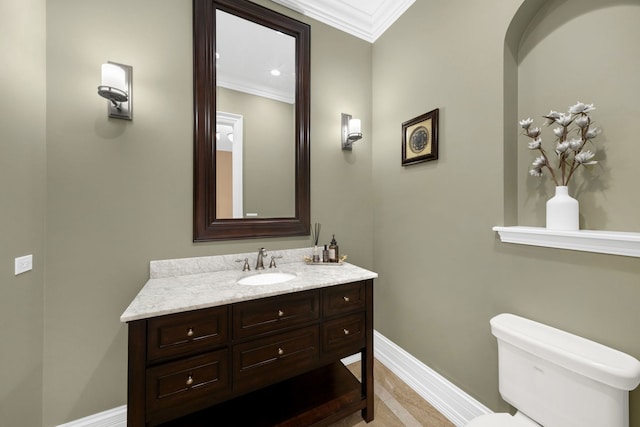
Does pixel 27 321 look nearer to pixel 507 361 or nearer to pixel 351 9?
pixel 507 361

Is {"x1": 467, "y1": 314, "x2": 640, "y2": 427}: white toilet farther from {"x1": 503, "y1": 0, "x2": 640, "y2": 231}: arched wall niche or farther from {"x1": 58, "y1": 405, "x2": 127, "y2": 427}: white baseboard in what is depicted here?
{"x1": 58, "y1": 405, "x2": 127, "y2": 427}: white baseboard

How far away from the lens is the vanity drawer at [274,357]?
1206 mm

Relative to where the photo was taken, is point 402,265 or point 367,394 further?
point 402,265

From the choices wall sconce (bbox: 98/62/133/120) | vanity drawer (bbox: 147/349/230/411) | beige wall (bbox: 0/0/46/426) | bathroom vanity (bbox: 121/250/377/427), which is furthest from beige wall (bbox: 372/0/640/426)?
beige wall (bbox: 0/0/46/426)

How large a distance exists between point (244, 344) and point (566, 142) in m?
1.77

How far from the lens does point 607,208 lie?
1.08 metres

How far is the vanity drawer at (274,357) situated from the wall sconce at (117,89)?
1.44 metres

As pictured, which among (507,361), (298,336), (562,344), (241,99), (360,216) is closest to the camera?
(562,344)

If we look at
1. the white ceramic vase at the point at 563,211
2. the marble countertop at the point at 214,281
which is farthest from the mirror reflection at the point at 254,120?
the white ceramic vase at the point at 563,211

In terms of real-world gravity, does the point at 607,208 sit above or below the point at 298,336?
above

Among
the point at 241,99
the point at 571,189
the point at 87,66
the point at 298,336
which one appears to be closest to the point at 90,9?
the point at 87,66

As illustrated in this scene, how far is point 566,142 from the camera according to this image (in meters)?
1.09

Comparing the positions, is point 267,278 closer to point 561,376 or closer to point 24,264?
point 24,264

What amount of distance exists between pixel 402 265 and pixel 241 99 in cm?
178
